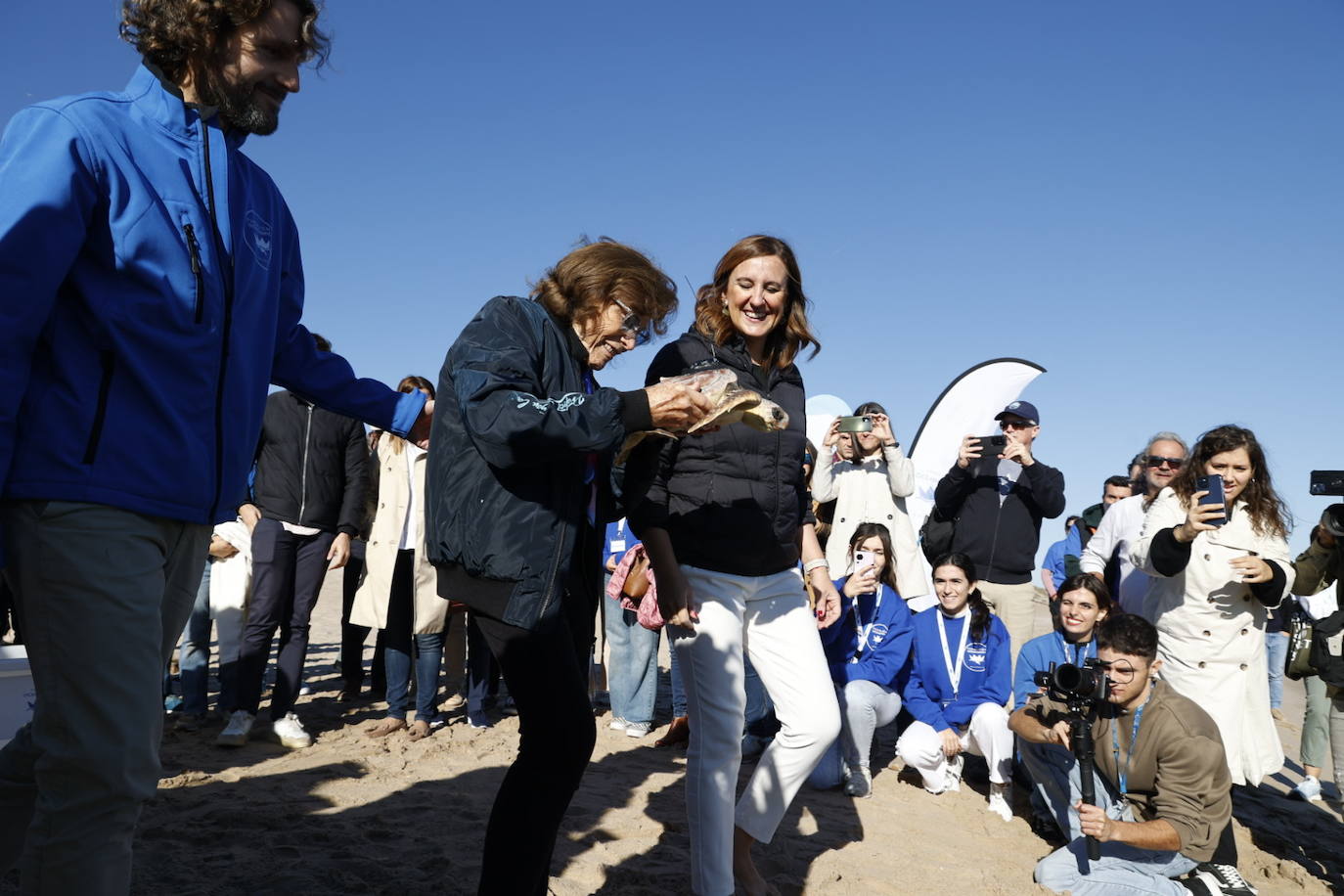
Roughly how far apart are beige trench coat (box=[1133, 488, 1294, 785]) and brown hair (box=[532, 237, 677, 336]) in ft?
9.42

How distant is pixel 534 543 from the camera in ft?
6.91

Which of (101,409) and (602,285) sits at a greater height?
(602,285)

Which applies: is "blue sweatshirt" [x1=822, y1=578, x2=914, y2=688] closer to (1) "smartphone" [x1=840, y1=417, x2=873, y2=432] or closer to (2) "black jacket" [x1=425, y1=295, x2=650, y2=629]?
(1) "smartphone" [x1=840, y1=417, x2=873, y2=432]

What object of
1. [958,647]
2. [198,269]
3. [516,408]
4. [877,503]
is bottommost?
[958,647]

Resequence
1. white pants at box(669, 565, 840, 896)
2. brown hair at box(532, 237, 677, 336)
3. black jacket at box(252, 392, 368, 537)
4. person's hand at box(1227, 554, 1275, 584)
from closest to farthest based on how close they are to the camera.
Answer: brown hair at box(532, 237, 677, 336)
white pants at box(669, 565, 840, 896)
person's hand at box(1227, 554, 1275, 584)
black jacket at box(252, 392, 368, 537)

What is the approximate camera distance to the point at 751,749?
17.8ft

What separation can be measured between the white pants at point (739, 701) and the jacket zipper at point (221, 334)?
1.39 m

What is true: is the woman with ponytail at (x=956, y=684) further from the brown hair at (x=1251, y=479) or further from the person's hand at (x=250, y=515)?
the person's hand at (x=250, y=515)

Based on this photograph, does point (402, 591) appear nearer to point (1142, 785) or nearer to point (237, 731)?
point (237, 731)

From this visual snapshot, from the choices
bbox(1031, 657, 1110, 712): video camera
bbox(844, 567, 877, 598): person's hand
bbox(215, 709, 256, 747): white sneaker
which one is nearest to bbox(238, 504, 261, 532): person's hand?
bbox(215, 709, 256, 747): white sneaker

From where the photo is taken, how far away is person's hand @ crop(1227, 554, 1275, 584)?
3.94 meters

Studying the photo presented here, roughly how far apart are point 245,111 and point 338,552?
3690 mm

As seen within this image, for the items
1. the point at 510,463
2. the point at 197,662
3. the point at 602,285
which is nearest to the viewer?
the point at 510,463

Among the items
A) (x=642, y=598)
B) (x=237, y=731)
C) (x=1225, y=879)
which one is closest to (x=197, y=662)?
(x=237, y=731)
